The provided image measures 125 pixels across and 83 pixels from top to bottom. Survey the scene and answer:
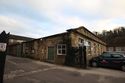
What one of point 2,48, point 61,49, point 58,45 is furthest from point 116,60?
point 2,48

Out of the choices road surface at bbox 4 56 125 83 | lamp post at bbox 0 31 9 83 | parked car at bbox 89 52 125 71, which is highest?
lamp post at bbox 0 31 9 83

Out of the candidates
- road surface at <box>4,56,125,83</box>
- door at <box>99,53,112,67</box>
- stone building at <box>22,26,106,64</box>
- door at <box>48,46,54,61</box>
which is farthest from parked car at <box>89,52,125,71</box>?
door at <box>48,46,54,61</box>

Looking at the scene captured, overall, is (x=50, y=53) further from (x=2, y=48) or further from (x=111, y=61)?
(x=2, y=48)

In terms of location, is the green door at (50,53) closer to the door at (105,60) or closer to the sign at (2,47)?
the door at (105,60)

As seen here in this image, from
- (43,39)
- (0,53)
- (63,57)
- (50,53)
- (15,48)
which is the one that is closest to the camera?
(0,53)

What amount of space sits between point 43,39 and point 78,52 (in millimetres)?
6030

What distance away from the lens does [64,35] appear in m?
16.4

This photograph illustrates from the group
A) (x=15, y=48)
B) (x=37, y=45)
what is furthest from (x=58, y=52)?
(x=15, y=48)

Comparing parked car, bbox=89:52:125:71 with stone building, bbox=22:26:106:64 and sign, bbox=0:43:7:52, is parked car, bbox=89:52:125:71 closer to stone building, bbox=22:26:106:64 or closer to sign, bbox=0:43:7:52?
stone building, bbox=22:26:106:64

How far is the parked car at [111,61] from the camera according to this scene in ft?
46.5

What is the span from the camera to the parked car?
14179 mm

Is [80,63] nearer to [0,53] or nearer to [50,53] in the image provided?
[50,53]

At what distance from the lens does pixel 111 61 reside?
48.4 ft

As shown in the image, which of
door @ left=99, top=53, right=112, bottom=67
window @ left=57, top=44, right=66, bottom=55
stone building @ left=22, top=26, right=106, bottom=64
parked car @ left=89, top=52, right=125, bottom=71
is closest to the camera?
parked car @ left=89, top=52, right=125, bottom=71
